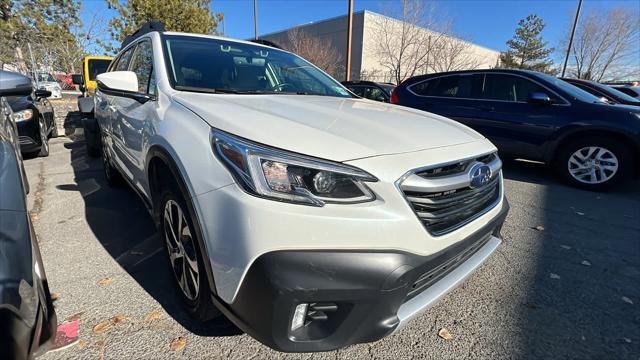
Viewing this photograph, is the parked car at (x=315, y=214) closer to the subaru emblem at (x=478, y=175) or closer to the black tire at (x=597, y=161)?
the subaru emblem at (x=478, y=175)

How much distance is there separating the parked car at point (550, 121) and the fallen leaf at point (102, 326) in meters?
5.46

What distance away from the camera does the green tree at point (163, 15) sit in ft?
42.2

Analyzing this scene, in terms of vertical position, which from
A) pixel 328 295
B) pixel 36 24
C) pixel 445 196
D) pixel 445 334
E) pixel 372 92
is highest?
pixel 36 24

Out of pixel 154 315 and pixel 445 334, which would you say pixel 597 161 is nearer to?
pixel 445 334

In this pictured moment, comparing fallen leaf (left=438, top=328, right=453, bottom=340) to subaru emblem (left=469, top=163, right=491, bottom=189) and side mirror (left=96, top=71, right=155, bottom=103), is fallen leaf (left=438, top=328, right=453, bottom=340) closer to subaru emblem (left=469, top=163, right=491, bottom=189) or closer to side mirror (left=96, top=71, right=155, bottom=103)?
subaru emblem (left=469, top=163, right=491, bottom=189)

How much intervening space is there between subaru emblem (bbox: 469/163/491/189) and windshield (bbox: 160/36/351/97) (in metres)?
1.51

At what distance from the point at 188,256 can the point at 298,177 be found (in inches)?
33.3

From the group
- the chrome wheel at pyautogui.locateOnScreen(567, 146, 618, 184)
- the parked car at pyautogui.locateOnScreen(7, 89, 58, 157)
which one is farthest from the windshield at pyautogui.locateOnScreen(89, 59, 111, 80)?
the chrome wheel at pyautogui.locateOnScreen(567, 146, 618, 184)

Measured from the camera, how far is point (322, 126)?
1.62 metres

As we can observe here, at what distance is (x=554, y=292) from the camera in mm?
2373

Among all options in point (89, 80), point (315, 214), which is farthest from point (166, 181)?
point (89, 80)

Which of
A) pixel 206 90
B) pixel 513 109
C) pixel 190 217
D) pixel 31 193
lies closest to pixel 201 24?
pixel 31 193

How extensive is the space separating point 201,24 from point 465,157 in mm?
14673

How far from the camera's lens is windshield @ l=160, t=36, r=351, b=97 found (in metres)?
2.32
